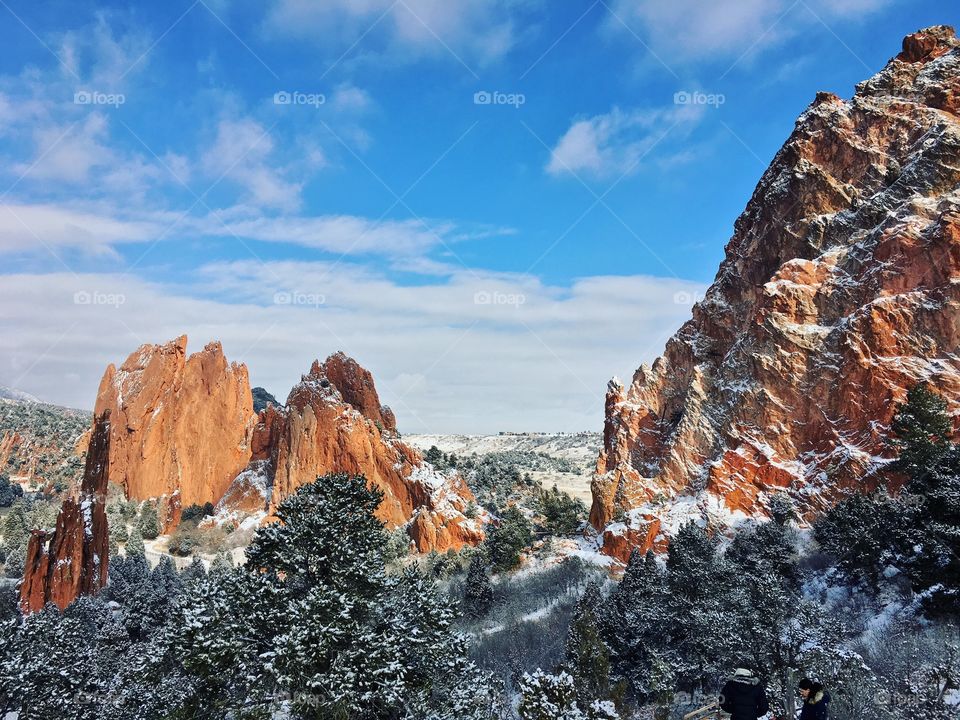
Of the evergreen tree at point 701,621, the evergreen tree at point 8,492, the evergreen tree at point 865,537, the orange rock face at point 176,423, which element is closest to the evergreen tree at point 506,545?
the evergreen tree at point 701,621

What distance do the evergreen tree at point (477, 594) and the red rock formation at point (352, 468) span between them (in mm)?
20910

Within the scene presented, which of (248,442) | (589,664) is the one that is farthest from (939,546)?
(248,442)

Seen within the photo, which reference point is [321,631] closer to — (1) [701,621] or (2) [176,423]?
(1) [701,621]

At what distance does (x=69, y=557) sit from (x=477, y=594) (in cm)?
3496

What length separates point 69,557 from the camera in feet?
166

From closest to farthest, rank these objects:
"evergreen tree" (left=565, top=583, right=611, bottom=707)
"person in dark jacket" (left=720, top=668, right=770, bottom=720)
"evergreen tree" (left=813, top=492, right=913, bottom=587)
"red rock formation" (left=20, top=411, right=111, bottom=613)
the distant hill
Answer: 1. "person in dark jacket" (left=720, top=668, right=770, bottom=720)
2. "evergreen tree" (left=565, top=583, right=611, bottom=707)
3. "evergreen tree" (left=813, top=492, right=913, bottom=587)
4. "red rock formation" (left=20, top=411, right=111, bottom=613)
5. the distant hill

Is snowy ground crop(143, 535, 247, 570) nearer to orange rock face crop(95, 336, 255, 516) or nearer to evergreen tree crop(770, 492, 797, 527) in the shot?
orange rock face crop(95, 336, 255, 516)

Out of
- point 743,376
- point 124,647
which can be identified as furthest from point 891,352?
point 124,647

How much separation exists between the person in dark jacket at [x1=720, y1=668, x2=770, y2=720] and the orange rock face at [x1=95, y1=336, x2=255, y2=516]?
10049cm

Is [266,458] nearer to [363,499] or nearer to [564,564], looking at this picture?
[564,564]

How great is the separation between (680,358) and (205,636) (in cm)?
7384

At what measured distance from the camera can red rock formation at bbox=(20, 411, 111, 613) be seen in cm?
4994

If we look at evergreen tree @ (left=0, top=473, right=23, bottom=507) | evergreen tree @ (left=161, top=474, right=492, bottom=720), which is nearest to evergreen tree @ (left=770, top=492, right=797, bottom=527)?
evergreen tree @ (left=161, top=474, right=492, bottom=720)

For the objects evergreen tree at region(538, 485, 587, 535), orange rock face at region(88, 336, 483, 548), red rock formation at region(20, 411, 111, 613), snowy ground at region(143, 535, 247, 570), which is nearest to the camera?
red rock formation at region(20, 411, 111, 613)
